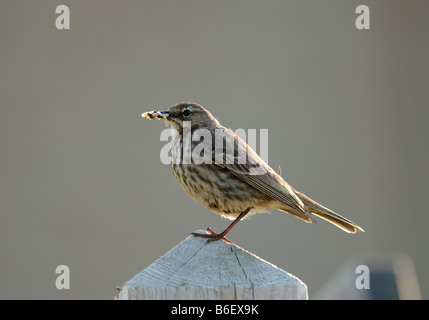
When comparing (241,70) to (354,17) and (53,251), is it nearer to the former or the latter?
(354,17)

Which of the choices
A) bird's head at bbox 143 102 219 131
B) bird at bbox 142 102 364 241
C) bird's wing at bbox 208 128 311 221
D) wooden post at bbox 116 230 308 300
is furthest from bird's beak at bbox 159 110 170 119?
wooden post at bbox 116 230 308 300

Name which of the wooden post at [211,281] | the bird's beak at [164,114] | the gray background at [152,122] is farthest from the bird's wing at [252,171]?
the gray background at [152,122]

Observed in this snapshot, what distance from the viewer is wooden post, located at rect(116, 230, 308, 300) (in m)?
2.15

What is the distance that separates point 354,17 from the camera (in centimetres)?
875

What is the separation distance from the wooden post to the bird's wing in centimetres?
148

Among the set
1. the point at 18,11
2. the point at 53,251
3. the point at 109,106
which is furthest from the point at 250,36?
the point at 53,251

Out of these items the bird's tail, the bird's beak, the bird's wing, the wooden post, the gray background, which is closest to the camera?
the wooden post

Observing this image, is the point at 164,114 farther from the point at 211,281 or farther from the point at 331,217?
the point at 211,281

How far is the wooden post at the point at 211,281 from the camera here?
215cm

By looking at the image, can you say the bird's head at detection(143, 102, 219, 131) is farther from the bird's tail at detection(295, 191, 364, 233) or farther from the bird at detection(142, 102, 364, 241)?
the bird's tail at detection(295, 191, 364, 233)

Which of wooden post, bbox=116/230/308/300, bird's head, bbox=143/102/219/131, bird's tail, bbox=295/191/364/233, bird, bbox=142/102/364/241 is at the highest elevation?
bird's head, bbox=143/102/219/131

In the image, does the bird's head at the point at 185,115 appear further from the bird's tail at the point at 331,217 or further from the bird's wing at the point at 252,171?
the bird's tail at the point at 331,217

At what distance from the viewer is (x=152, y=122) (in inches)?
322
